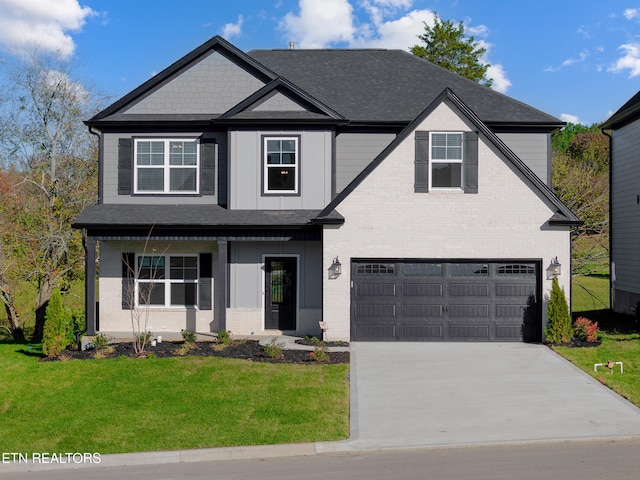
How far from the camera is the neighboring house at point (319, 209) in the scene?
1577 cm

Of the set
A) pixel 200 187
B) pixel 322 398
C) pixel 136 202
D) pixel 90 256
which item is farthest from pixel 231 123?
pixel 322 398

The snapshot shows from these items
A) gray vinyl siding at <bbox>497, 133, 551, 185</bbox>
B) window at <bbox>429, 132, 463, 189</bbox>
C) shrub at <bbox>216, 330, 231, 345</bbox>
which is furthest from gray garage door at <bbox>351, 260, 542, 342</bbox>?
gray vinyl siding at <bbox>497, 133, 551, 185</bbox>

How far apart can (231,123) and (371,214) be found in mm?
4866

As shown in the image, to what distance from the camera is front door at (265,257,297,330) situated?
57.1ft

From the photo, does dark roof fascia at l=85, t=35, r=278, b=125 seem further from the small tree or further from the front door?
the small tree

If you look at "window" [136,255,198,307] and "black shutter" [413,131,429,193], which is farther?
"window" [136,255,198,307]

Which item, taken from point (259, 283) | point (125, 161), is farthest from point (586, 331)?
point (125, 161)

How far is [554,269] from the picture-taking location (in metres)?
15.6

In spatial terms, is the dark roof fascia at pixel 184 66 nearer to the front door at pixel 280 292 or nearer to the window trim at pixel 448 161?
the window trim at pixel 448 161

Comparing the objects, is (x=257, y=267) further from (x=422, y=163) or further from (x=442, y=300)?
(x=422, y=163)

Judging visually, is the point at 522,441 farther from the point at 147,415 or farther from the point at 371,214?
the point at 371,214

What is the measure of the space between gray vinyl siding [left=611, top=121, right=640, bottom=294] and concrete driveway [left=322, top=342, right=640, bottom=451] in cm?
796

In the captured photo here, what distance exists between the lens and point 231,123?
16969 mm

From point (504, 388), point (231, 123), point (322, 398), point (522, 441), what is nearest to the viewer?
point (522, 441)
